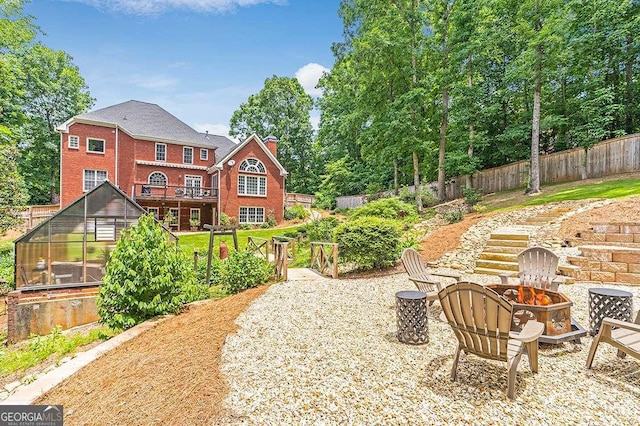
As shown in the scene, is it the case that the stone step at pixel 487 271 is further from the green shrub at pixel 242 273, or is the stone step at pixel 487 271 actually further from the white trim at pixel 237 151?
the white trim at pixel 237 151

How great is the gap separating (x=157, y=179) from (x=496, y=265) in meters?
23.1

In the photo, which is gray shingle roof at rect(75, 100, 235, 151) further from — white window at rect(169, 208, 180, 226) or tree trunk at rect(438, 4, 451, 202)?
tree trunk at rect(438, 4, 451, 202)

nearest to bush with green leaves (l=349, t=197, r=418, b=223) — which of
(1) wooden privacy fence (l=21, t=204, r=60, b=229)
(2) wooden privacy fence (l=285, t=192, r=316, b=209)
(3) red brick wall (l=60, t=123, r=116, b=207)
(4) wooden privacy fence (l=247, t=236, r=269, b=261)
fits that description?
(4) wooden privacy fence (l=247, t=236, r=269, b=261)

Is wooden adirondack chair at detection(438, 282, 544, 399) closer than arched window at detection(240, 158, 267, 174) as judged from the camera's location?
Yes

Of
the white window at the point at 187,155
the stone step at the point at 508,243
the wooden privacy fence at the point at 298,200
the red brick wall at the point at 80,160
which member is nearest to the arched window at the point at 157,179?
the white window at the point at 187,155

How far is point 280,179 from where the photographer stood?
26.6m

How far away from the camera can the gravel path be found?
104 inches

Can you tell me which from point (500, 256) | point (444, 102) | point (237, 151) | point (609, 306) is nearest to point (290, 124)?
point (237, 151)

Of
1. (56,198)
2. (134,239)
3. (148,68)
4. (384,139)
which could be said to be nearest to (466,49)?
(384,139)

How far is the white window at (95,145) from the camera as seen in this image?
21.7 meters

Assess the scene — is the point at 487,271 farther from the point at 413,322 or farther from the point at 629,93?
the point at 629,93

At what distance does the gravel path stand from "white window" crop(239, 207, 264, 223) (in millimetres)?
20577

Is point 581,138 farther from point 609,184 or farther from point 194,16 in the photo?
point 194,16

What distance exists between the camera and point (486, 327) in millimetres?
3000
